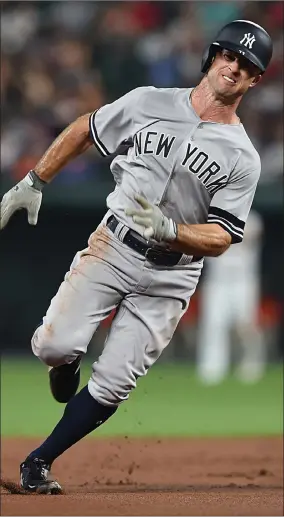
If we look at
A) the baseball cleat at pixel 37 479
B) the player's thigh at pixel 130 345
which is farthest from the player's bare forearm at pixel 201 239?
the baseball cleat at pixel 37 479

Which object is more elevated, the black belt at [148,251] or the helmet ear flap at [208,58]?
the helmet ear flap at [208,58]

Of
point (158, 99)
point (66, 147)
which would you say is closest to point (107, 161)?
point (66, 147)

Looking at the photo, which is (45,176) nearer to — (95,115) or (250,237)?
(95,115)

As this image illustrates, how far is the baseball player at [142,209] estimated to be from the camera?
14.9ft

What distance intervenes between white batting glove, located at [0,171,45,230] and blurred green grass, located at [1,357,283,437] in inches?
127

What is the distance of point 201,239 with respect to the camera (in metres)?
4.43

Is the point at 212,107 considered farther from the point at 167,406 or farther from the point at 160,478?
the point at 167,406

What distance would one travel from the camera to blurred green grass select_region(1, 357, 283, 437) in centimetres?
823

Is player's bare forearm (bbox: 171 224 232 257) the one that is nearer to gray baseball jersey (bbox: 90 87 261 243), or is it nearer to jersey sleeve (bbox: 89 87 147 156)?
gray baseball jersey (bbox: 90 87 261 243)

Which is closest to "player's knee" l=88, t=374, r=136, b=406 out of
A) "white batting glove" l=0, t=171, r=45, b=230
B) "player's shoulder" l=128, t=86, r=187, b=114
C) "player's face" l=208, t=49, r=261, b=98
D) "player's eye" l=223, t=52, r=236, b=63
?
"white batting glove" l=0, t=171, r=45, b=230

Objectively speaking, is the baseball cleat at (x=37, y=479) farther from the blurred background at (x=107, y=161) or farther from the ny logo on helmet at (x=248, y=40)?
the blurred background at (x=107, y=161)

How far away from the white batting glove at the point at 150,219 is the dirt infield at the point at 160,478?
1100 mm

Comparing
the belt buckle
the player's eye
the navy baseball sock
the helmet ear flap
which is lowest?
the navy baseball sock

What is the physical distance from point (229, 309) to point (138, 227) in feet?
20.7
